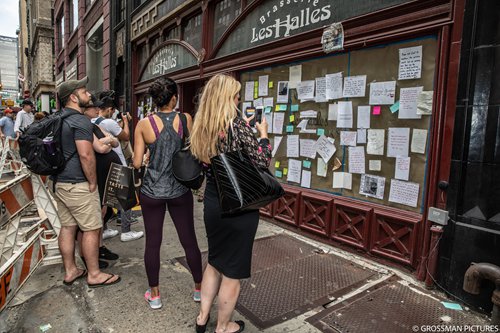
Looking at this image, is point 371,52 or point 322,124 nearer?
point 371,52

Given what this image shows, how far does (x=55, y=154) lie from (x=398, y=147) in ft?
11.3

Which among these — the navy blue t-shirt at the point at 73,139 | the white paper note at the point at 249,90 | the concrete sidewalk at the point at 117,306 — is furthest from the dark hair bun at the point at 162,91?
the white paper note at the point at 249,90

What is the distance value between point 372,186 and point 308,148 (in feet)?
3.71

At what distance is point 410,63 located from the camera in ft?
11.8

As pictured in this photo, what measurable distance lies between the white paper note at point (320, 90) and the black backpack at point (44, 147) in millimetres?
3072

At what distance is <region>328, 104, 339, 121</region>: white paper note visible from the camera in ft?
14.5

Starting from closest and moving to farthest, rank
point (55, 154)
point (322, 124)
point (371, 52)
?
point (55, 154), point (371, 52), point (322, 124)

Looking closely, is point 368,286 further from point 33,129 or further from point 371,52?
point 33,129

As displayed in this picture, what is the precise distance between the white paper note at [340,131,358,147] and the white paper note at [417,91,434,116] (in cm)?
84

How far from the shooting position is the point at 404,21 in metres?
3.53

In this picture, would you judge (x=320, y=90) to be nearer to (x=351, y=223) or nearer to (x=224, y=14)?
(x=351, y=223)

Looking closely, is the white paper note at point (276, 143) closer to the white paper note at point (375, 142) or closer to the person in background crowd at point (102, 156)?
the white paper note at point (375, 142)

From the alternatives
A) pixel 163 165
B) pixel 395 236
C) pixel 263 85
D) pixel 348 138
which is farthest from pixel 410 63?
pixel 163 165

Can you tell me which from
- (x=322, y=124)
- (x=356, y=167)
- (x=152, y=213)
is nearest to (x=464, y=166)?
(x=356, y=167)
